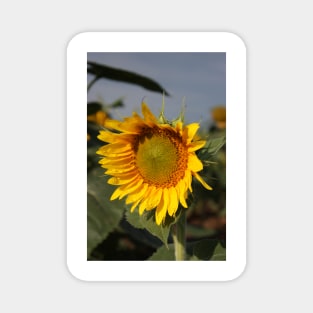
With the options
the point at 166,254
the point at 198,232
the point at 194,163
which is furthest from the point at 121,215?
the point at 198,232

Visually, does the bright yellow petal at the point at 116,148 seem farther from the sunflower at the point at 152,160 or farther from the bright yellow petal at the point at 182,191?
the bright yellow petal at the point at 182,191

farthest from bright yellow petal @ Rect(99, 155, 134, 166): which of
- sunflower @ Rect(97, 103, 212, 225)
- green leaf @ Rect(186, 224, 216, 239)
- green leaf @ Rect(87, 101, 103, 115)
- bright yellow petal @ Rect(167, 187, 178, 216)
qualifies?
green leaf @ Rect(186, 224, 216, 239)

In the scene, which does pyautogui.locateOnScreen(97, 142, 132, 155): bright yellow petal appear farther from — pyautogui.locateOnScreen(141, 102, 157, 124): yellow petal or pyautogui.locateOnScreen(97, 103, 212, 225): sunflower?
pyautogui.locateOnScreen(141, 102, 157, 124): yellow petal

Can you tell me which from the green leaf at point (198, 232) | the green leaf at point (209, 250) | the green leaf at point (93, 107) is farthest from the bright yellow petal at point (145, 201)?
the green leaf at point (198, 232)

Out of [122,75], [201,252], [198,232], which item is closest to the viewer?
[201,252]

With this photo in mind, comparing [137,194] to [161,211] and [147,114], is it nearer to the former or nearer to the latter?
[161,211]
